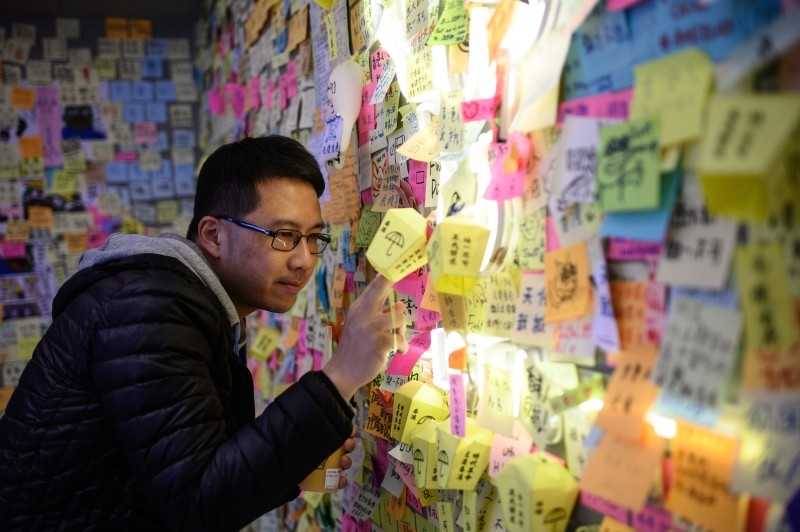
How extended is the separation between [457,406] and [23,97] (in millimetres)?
2635

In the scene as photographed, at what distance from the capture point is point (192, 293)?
0.93 meters

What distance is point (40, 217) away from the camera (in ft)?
8.79

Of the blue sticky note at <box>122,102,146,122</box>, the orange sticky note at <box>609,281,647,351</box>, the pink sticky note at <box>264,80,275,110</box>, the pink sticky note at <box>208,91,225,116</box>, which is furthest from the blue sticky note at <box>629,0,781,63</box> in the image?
the blue sticky note at <box>122,102,146,122</box>

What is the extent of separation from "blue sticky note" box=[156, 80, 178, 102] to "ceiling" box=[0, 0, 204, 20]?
0.30 metres

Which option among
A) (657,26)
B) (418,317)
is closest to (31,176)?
(418,317)

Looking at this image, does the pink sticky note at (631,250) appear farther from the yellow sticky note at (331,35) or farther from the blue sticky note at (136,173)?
the blue sticky note at (136,173)

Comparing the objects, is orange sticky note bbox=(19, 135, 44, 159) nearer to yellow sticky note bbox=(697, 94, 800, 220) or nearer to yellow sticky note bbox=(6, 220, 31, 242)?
yellow sticky note bbox=(6, 220, 31, 242)

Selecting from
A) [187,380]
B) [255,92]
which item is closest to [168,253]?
[187,380]

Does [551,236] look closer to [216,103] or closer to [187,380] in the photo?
[187,380]

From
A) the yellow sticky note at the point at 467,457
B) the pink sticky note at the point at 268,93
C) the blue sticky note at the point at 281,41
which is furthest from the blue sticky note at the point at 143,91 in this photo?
the yellow sticky note at the point at 467,457

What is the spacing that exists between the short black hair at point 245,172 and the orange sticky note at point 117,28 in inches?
80.0

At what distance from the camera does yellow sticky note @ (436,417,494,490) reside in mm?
847

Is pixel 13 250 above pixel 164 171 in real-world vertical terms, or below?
below

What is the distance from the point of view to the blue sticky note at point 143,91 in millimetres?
2842
